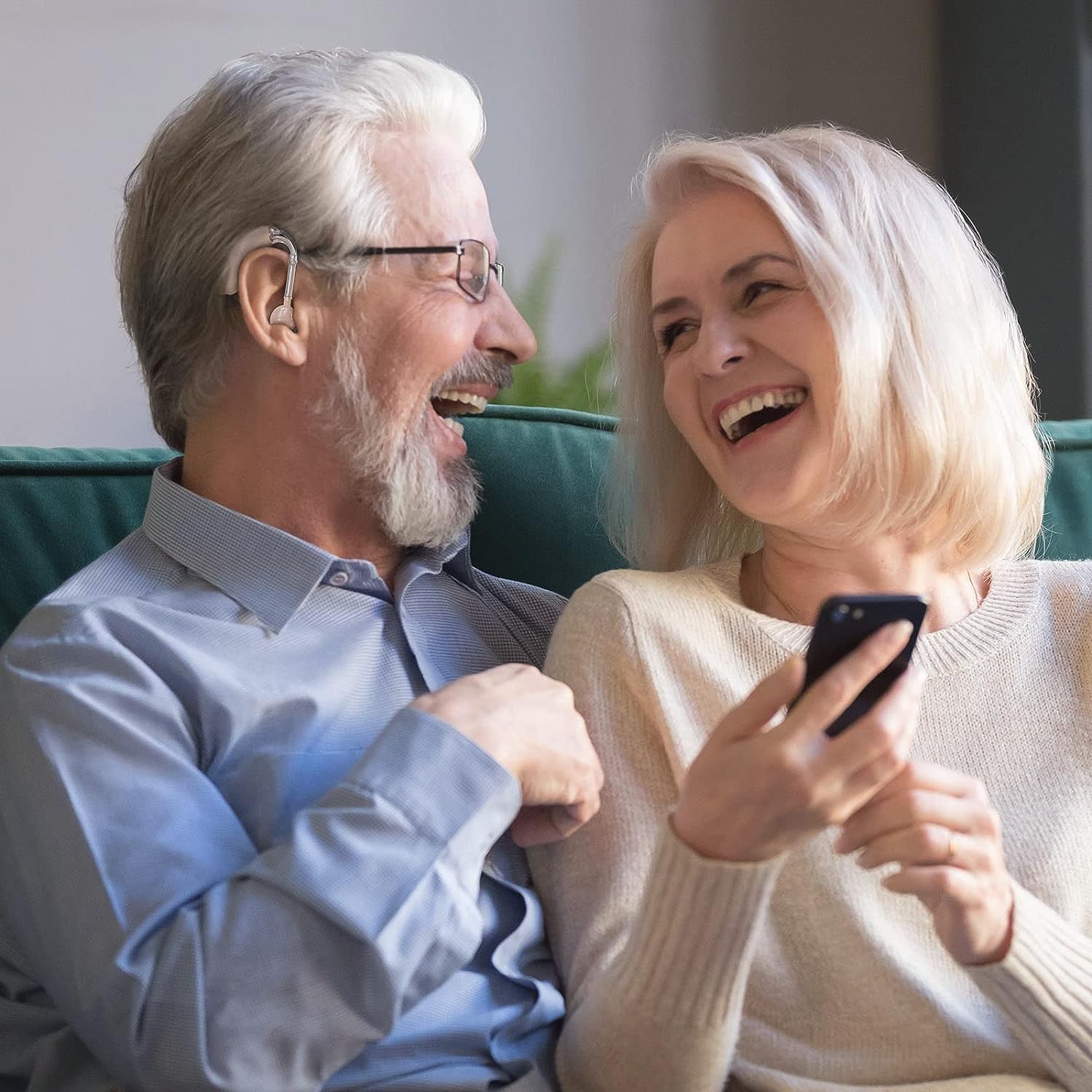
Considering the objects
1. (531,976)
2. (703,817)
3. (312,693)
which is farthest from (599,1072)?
(312,693)

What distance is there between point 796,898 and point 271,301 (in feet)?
2.55

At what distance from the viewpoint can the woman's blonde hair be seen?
124 cm

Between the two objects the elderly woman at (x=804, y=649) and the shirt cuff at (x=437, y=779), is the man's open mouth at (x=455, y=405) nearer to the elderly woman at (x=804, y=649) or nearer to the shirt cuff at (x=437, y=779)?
the elderly woman at (x=804, y=649)

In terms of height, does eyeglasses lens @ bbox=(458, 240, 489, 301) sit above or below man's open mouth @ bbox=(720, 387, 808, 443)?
above

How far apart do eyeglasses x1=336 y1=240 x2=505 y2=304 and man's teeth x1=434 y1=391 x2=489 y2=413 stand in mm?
100

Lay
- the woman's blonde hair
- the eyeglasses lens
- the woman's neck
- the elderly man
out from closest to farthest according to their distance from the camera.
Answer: the elderly man
the woman's blonde hair
the woman's neck
the eyeglasses lens

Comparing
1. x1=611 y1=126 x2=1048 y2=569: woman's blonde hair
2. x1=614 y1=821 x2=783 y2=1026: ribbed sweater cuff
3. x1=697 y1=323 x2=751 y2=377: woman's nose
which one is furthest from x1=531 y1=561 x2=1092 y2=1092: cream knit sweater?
x1=697 y1=323 x2=751 y2=377: woman's nose

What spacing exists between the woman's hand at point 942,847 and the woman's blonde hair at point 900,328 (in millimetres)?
353

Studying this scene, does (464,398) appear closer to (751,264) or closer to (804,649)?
(751,264)

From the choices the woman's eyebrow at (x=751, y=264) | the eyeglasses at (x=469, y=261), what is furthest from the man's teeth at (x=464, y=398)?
the woman's eyebrow at (x=751, y=264)

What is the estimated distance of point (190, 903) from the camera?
1.00 m

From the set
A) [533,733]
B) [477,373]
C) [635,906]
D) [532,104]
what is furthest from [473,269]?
[532,104]

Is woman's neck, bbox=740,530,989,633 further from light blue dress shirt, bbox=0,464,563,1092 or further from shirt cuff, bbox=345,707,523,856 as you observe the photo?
shirt cuff, bbox=345,707,523,856

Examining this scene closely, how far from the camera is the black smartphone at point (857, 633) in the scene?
86 centimetres
